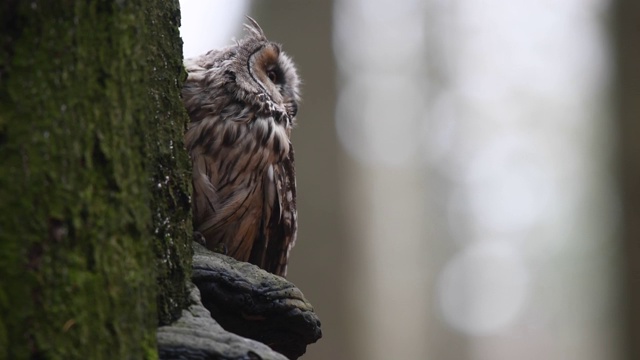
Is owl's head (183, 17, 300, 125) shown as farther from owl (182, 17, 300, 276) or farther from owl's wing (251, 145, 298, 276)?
owl's wing (251, 145, 298, 276)

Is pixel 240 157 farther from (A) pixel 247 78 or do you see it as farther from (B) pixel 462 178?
(B) pixel 462 178

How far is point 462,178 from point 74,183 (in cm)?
600

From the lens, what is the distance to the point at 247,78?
6.79 feet

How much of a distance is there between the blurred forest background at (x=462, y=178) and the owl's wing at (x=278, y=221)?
7.99 feet

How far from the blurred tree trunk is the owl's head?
262 cm

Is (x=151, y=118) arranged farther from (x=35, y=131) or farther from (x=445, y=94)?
(x=445, y=94)

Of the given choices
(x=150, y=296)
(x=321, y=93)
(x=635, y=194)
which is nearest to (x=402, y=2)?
(x=321, y=93)

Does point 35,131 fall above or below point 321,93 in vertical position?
above

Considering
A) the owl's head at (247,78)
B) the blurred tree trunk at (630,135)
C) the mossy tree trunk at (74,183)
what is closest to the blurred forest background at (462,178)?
the blurred tree trunk at (630,135)

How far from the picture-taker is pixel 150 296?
0.92 metres

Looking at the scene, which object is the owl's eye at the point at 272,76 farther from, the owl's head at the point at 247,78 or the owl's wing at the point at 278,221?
the owl's wing at the point at 278,221

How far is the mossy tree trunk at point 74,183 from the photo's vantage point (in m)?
0.77

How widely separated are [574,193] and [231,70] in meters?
4.54

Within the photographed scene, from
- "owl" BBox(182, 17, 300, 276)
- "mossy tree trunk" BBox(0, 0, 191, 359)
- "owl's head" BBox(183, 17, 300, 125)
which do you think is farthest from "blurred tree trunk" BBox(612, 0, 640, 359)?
"mossy tree trunk" BBox(0, 0, 191, 359)
